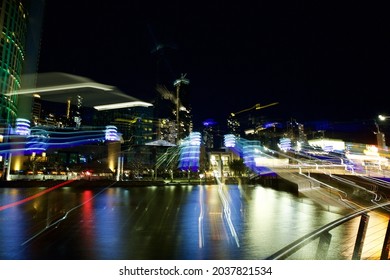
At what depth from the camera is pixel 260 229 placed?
891 cm

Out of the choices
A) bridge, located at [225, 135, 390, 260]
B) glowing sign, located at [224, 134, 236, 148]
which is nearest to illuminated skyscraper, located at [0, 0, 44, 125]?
bridge, located at [225, 135, 390, 260]

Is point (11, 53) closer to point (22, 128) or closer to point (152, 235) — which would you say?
point (22, 128)

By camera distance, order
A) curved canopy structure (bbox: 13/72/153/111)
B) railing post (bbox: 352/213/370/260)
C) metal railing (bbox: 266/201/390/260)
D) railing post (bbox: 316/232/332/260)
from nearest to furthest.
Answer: metal railing (bbox: 266/201/390/260) < railing post (bbox: 316/232/332/260) < railing post (bbox: 352/213/370/260) < curved canopy structure (bbox: 13/72/153/111)

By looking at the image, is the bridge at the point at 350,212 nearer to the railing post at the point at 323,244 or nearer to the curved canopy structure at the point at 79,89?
the railing post at the point at 323,244

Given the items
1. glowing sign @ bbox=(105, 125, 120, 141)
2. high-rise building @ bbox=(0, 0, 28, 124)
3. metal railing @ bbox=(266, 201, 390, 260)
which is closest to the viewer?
metal railing @ bbox=(266, 201, 390, 260)

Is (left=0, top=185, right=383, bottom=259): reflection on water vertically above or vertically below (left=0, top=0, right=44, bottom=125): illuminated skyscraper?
below

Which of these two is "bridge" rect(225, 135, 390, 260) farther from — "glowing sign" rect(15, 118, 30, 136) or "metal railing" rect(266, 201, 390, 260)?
"glowing sign" rect(15, 118, 30, 136)

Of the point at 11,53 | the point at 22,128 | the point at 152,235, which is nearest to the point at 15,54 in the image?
the point at 11,53

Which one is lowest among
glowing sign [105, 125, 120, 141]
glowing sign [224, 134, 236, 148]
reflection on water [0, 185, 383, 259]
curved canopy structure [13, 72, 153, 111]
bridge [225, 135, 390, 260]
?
reflection on water [0, 185, 383, 259]

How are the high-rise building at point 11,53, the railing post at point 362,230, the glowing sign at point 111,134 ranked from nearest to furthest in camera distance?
the railing post at point 362,230, the high-rise building at point 11,53, the glowing sign at point 111,134

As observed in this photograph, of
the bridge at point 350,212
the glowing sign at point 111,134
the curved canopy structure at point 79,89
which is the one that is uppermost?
the glowing sign at point 111,134

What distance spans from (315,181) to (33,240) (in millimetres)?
24612

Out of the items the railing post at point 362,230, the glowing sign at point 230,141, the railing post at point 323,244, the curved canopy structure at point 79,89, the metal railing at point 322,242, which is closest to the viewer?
the metal railing at point 322,242

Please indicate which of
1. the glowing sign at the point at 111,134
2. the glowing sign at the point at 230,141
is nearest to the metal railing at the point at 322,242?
the glowing sign at the point at 111,134
